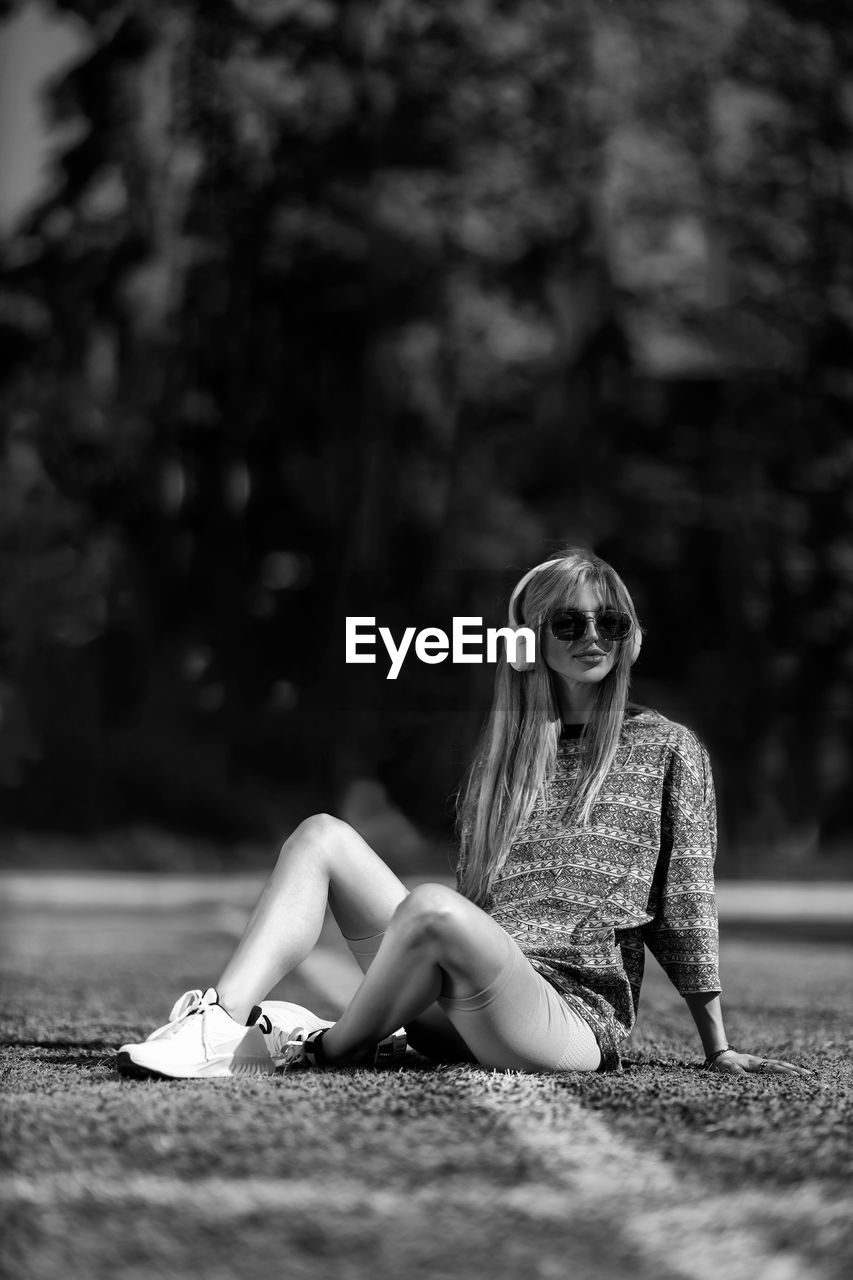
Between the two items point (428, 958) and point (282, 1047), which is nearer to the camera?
point (428, 958)

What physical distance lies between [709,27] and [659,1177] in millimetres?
9863

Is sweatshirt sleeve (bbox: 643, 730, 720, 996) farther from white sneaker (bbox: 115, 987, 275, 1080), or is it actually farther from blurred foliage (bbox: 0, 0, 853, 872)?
blurred foliage (bbox: 0, 0, 853, 872)

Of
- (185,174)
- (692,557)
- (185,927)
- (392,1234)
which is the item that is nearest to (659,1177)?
(392,1234)

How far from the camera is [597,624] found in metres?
2.75

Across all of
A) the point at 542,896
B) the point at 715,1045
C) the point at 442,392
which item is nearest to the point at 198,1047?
the point at 542,896

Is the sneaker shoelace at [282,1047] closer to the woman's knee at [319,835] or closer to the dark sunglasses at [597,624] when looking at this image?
the woman's knee at [319,835]

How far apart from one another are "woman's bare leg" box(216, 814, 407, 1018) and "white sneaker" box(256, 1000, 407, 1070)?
2.4 inches

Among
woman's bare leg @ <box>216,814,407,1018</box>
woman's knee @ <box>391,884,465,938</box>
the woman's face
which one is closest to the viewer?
woman's knee @ <box>391,884,465,938</box>

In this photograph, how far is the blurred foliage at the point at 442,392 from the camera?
1049cm

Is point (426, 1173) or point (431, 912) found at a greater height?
point (431, 912)

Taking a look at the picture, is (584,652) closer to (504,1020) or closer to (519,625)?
(519,625)

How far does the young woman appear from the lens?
2518 millimetres

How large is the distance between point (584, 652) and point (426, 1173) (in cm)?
101

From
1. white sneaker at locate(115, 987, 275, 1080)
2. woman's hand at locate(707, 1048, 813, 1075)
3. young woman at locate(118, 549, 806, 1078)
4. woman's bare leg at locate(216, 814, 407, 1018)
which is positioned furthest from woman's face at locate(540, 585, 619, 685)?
white sneaker at locate(115, 987, 275, 1080)
